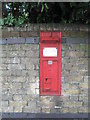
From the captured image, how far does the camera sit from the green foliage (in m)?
4.54

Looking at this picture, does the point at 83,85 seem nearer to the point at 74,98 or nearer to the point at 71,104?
the point at 74,98

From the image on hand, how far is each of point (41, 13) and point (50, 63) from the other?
110 cm

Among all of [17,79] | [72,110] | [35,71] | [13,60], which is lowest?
[72,110]

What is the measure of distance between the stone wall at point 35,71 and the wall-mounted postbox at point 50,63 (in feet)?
0.30

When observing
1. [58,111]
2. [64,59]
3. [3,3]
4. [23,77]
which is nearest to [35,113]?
[58,111]

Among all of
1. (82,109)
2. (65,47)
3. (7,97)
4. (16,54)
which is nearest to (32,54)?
(16,54)

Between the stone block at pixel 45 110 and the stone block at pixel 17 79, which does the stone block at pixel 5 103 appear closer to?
the stone block at pixel 17 79

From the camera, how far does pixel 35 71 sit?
466 cm

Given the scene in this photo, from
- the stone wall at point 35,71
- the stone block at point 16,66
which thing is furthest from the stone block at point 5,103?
the stone block at point 16,66

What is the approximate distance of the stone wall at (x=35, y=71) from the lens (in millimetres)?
4625

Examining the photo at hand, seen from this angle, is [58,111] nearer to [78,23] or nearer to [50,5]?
[78,23]

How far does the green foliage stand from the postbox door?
938 mm

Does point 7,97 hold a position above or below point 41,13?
below

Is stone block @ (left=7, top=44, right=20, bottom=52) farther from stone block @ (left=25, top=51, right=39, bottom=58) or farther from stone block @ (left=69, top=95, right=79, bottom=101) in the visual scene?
stone block @ (left=69, top=95, right=79, bottom=101)
